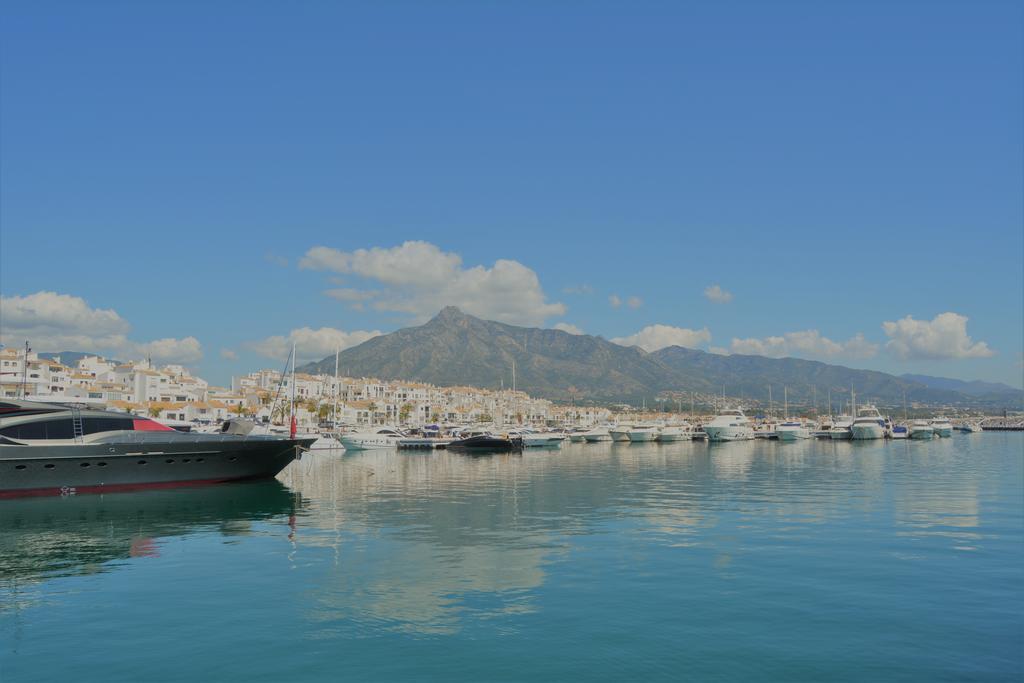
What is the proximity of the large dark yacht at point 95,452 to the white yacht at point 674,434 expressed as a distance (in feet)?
330

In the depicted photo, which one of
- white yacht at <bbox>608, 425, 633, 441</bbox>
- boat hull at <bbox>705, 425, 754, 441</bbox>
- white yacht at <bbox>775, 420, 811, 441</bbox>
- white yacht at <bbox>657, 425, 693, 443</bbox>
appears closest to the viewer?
boat hull at <bbox>705, 425, 754, 441</bbox>

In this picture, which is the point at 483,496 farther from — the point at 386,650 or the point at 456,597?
the point at 386,650

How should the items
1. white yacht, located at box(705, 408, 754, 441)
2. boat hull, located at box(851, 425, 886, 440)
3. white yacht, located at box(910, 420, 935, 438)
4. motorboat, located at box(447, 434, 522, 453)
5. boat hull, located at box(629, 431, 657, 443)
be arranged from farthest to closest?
white yacht, located at box(910, 420, 935, 438), boat hull, located at box(629, 431, 657, 443), white yacht, located at box(705, 408, 754, 441), boat hull, located at box(851, 425, 886, 440), motorboat, located at box(447, 434, 522, 453)

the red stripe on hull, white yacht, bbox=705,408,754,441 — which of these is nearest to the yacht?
white yacht, bbox=705,408,754,441

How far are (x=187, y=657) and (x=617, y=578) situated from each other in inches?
433

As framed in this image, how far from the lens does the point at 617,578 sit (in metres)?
19.6

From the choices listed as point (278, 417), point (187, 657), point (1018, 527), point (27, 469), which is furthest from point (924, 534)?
point (278, 417)

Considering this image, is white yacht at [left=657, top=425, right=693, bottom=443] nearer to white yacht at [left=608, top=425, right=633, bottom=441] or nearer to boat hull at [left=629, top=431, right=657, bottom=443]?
boat hull at [left=629, top=431, right=657, bottom=443]

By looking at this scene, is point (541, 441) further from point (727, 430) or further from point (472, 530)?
point (472, 530)

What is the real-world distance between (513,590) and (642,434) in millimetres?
120269

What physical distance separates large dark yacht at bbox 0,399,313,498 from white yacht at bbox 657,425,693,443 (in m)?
100

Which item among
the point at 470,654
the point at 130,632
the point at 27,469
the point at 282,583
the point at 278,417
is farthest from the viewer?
the point at 278,417

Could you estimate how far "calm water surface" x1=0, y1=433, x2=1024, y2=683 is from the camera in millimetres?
13125

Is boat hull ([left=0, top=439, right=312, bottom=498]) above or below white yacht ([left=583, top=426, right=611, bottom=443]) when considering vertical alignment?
above
